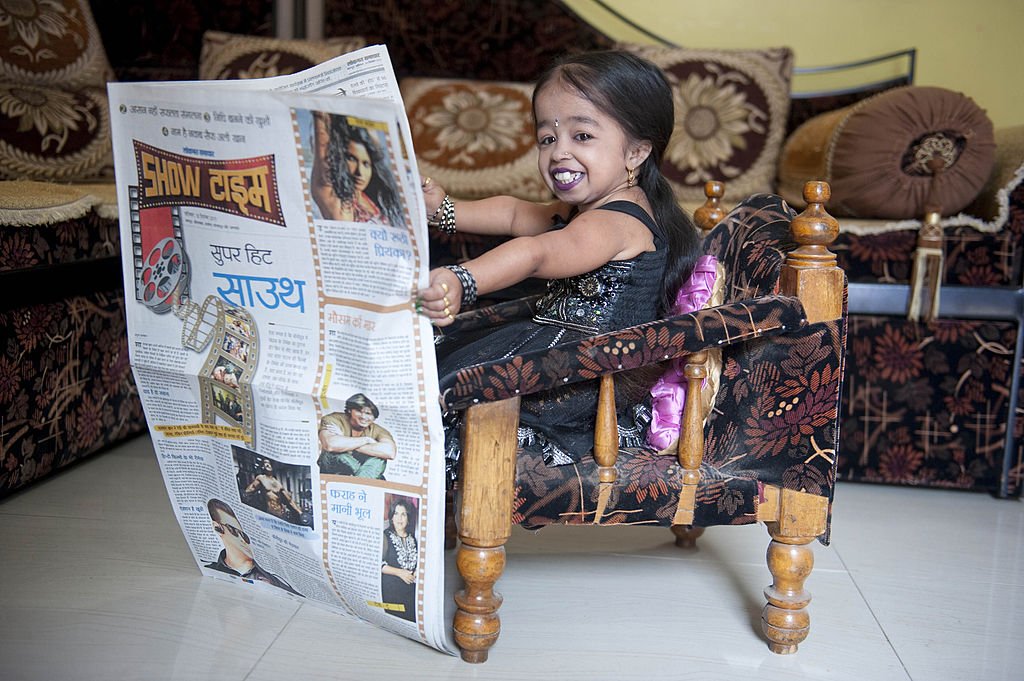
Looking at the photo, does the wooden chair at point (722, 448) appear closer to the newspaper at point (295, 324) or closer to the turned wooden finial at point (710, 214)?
the newspaper at point (295, 324)

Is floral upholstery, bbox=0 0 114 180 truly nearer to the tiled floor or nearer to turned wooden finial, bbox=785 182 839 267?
the tiled floor

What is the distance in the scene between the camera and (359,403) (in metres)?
0.99

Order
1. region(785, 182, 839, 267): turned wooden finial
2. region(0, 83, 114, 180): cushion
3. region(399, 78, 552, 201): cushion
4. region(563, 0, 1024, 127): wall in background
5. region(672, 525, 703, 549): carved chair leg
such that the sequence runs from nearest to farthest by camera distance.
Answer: region(785, 182, 839, 267): turned wooden finial
region(672, 525, 703, 549): carved chair leg
region(0, 83, 114, 180): cushion
region(399, 78, 552, 201): cushion
region(563, 0, 1024, 127): wall in background

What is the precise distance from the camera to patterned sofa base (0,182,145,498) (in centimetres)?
150

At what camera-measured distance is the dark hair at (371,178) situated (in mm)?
875

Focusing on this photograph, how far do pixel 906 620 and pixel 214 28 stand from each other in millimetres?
2155

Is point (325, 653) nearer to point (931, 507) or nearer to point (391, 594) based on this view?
point (391, 594)

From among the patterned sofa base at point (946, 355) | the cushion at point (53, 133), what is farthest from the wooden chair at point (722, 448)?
the cushion at point (53, 133)

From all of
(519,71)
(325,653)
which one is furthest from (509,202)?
(519,71)

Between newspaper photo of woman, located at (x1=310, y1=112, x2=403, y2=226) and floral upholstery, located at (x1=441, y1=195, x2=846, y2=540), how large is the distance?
0.86 feet

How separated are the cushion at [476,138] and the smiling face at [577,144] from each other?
A: 1030 mm

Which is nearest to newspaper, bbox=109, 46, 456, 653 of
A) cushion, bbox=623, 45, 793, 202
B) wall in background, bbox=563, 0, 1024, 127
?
cushion, bbox=623, 45, 793, 202

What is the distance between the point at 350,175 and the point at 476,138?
1.39 meters

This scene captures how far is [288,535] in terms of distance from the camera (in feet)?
3.60
